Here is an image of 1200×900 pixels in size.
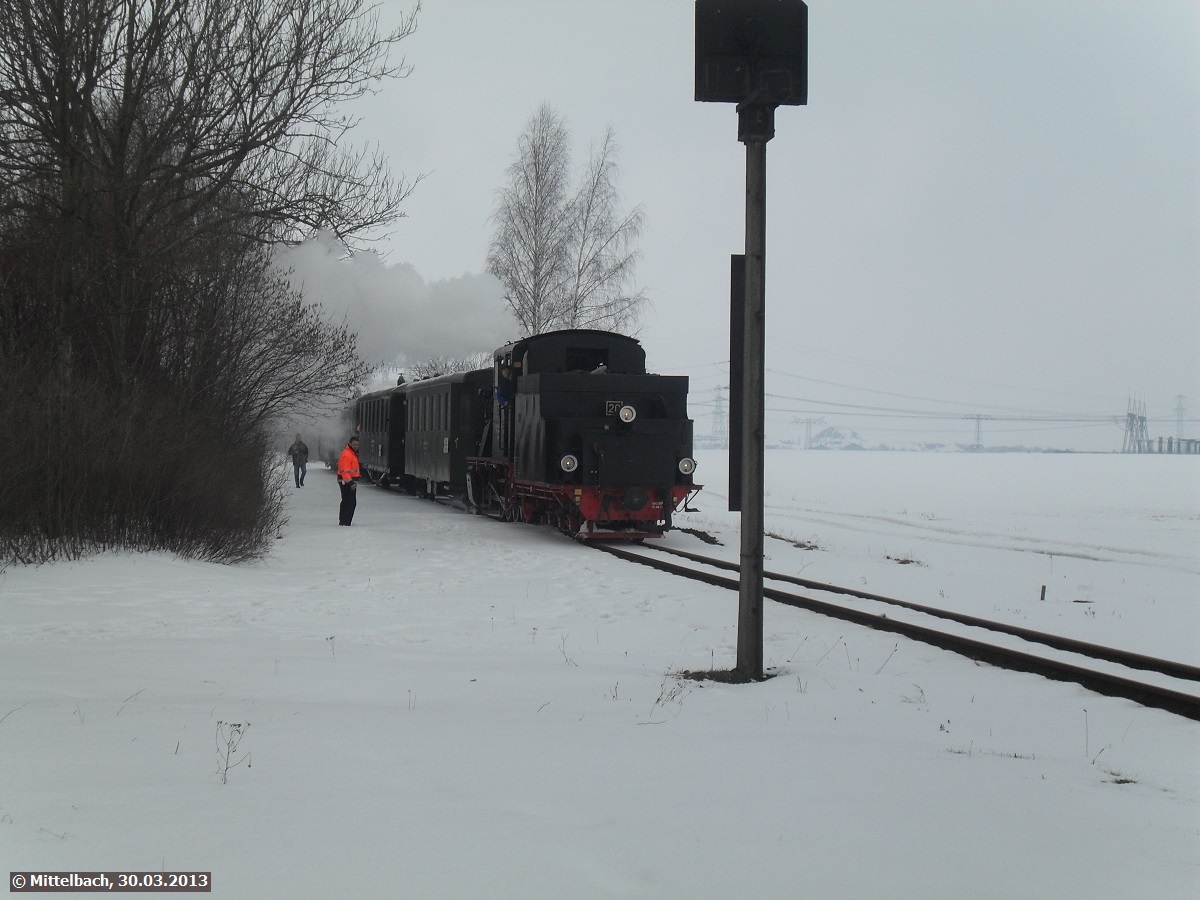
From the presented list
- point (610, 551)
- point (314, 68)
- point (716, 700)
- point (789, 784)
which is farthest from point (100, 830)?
point (314, 68)

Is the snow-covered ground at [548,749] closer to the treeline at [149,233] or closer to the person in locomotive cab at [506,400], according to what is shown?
the treeline at [149,233]

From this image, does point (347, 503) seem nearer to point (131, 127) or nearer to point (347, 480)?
point (347, 480)

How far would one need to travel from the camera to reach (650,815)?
11.8 ft

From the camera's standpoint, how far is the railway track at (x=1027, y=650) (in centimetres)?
616

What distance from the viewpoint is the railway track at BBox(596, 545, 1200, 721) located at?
6.16m

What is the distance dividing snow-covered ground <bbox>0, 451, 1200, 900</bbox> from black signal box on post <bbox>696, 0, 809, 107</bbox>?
3630 millimetres

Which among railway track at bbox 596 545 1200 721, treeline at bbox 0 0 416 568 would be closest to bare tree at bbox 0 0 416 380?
treeline at bbox 0 0 416 568

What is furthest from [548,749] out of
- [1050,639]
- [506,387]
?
[506,387]

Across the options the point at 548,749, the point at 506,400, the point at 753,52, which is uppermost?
the point at 753,52

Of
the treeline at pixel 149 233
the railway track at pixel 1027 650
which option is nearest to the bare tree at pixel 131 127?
the treeline at pixel 149 233

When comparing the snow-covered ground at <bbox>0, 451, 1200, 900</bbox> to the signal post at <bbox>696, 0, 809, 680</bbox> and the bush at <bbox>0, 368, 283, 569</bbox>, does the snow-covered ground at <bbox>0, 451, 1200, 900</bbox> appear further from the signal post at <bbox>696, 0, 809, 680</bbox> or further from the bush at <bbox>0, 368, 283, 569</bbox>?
the signal post at <bbox>696, 0, 809, 680</bbox>

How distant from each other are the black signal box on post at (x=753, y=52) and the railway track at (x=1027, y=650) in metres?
4.04

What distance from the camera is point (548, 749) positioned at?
14.5ft

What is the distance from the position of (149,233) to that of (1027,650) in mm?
11951
